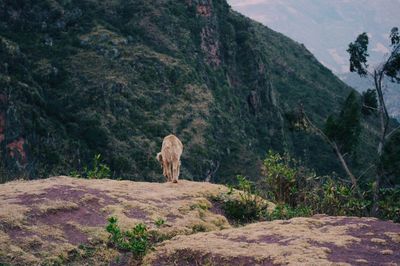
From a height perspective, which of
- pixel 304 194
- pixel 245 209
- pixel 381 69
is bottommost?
pixel 245 209

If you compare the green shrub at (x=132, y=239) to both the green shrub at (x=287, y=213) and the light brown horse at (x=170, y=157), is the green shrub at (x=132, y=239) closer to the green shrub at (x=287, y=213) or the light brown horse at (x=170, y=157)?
the green shrub at (x=287, y=213)

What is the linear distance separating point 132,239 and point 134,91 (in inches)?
2659

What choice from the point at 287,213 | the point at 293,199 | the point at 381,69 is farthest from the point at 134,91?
the point at 287,213

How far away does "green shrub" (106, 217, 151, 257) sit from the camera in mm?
7814

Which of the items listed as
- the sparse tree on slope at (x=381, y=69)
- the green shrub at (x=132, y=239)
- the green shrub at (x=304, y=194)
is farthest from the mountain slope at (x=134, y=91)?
the green shrub at (x=132, y=239)

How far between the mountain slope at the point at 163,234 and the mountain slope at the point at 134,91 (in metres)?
34.4

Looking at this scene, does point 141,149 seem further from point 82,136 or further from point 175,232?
point 175,232

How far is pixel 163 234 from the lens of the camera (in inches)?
348

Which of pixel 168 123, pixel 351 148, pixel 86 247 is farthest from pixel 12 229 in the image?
pixel 168 123

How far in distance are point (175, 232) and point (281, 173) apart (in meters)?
3.94

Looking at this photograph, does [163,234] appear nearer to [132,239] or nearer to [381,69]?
[132,239]

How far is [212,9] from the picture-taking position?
361 ft

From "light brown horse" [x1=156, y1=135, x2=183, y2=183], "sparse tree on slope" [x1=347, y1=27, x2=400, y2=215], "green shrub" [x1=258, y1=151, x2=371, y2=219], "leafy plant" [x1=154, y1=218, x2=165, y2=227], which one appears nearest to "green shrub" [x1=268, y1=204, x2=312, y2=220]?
"green shrub" [x1=258, y1=151, x2=371, y2=219]

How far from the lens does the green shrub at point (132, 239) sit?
7.81 m
